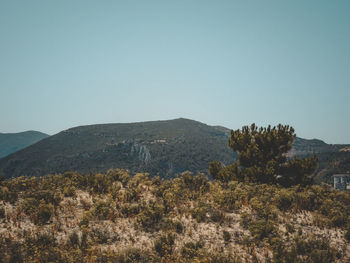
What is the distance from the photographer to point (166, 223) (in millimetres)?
8562

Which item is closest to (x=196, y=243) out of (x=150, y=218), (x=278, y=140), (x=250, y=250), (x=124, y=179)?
(x=250, y=250)

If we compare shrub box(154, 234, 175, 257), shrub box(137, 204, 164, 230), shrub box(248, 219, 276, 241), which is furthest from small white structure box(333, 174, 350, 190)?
shrub box(154, 234, 175, 257)

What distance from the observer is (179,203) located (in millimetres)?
10602

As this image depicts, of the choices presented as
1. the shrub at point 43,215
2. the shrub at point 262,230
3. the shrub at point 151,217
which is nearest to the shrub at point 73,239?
the shrub at point 43,215

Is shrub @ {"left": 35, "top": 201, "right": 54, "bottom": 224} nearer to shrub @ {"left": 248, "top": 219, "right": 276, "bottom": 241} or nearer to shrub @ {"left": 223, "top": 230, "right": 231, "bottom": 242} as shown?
shrub @ {"left": 223, "top": 230, "right": 231, "bottom": 242}

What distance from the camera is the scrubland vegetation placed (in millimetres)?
6809

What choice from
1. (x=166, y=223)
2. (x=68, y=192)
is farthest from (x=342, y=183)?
(x=68, y=192)

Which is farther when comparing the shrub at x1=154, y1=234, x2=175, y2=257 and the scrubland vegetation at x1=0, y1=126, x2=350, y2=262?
the shrub at x1=154, y1=234, x2=175, y2=257

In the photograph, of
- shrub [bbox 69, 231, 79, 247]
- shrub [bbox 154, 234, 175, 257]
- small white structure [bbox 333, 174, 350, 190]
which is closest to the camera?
shrub [bbox 154, 234, 175, 257]

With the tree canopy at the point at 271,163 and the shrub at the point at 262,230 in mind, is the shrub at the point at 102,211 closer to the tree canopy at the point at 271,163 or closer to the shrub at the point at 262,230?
the shrub at the point at 262,230

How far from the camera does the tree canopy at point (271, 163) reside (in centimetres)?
1659

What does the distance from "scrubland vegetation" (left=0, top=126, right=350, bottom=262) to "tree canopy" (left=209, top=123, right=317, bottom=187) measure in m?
3.71

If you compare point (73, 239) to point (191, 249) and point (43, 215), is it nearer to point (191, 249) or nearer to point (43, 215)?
point (43, 215)

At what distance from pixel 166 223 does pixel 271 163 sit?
35.2ft
